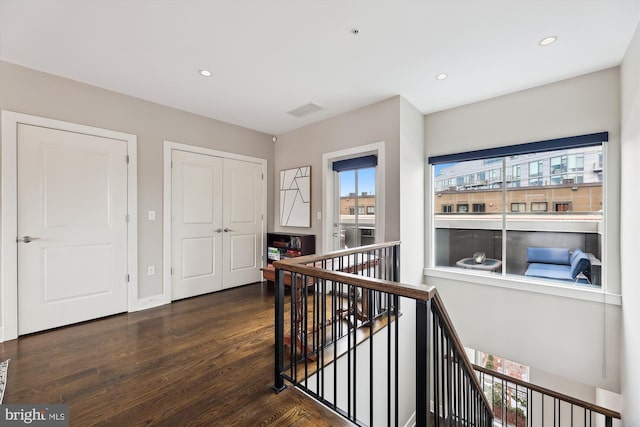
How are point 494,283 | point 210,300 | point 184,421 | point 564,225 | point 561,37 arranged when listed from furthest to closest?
point 210,300, point 494,283, point 564,225, point 561,37, point 184,421

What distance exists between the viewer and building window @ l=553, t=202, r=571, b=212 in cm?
297

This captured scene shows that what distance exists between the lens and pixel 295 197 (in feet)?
14.6

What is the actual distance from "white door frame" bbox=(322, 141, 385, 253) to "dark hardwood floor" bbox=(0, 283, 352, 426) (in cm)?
157

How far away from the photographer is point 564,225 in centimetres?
303

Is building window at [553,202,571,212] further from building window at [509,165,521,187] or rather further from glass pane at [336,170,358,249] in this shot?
glass pane at [336,170,358,249]

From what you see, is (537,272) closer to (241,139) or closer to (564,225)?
(564,225)

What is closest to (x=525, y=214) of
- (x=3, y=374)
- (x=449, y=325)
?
(x=449, y=325)

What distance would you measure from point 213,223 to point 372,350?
3.15m

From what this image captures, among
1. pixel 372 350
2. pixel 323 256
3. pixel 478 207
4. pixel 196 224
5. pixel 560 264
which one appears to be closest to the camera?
pixel 372 350

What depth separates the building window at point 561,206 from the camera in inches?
117

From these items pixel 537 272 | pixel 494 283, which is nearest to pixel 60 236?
pixel 494 283

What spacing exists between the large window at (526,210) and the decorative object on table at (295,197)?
187 centimetres

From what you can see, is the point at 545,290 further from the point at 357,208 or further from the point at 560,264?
the point at 357,208

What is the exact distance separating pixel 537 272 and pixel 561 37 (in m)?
2.39
